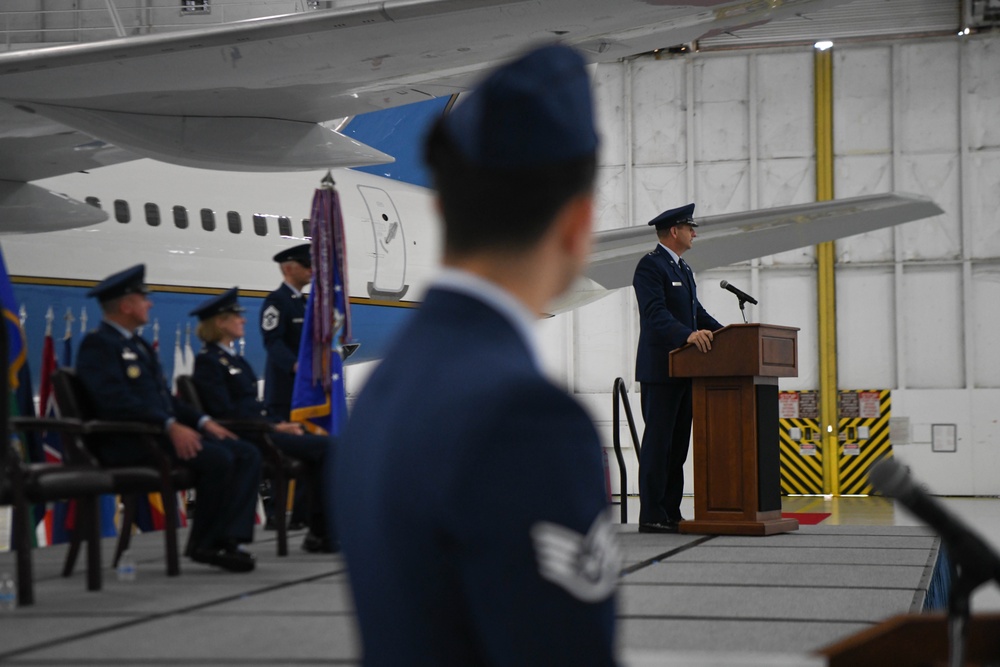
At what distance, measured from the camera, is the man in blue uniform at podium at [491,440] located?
0.76 meters

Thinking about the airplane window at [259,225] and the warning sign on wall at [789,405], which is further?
the warning sign on wall at [789,405]

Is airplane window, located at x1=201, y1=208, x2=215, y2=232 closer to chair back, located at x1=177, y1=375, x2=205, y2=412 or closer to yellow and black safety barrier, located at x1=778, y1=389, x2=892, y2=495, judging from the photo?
chair back, located at x1=177, y1=375, x2=205, y2=412

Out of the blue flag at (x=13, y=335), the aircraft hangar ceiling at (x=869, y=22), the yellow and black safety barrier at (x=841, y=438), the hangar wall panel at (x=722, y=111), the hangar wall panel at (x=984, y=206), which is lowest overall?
the yellow and black safety barrier at (x=841, y=438)

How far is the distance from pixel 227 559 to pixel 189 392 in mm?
1090

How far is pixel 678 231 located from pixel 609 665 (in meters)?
5.40

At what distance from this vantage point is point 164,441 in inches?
187

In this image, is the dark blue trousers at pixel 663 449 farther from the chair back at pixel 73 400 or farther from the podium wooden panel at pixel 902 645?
the podium wooden panel at pixel 902 645

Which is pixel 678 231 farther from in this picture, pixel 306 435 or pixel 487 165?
pixel 487 165

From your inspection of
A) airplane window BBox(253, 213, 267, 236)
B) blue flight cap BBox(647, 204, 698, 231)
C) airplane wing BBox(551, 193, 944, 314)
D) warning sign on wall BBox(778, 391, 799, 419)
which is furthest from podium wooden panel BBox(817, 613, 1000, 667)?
warning sign on wall BBox(778, 391, 799, 419)

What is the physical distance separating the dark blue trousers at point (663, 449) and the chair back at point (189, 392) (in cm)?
224

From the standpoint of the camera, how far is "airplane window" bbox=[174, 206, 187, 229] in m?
8.12

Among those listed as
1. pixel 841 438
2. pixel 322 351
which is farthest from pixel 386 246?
pixel 841 438

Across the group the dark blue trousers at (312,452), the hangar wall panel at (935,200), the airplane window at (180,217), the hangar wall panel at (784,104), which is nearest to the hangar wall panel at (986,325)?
the hangar wall panel at (935,200)

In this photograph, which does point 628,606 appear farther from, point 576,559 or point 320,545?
point 576,559
